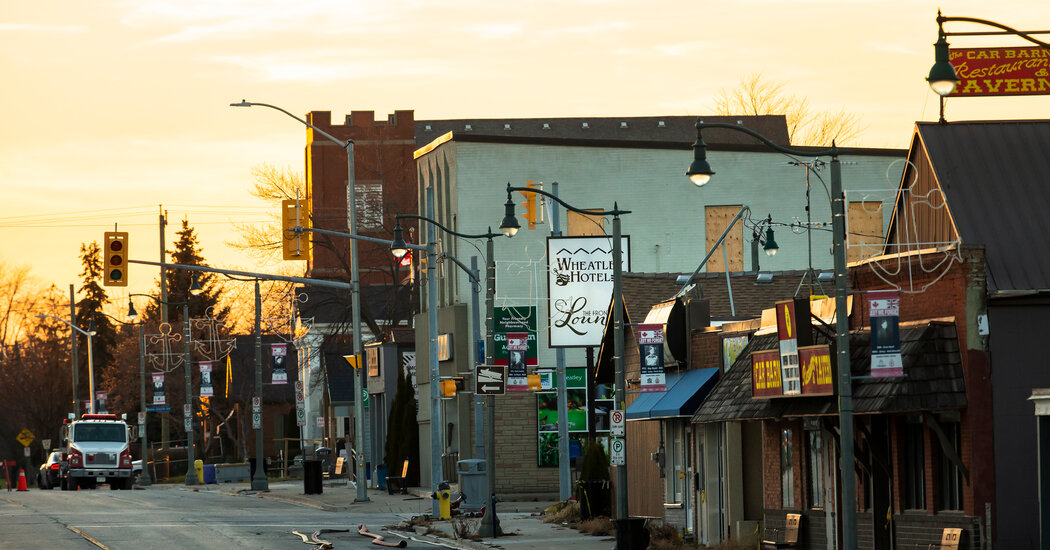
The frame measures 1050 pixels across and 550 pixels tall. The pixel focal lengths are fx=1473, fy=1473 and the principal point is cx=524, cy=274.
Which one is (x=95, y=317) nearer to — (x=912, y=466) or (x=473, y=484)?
(x=473, y=484)

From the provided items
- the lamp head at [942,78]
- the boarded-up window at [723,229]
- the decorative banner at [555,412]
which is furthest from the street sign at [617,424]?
the boarded-up window at [723,229]

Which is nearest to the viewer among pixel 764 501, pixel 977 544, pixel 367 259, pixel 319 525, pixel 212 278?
pixel 977 544

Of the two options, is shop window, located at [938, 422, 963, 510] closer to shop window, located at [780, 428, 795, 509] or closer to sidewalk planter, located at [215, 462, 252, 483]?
shop window, located at [780, 428, 795, 509]

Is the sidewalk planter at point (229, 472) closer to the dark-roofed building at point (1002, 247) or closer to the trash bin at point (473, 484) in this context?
the trash bin at point (473, 484)

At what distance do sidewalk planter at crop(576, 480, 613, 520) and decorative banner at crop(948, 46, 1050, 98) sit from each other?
11.8m

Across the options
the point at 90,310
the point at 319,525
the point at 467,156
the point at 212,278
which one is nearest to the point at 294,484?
the point at 467,156

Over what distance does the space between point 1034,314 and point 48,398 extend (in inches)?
3528

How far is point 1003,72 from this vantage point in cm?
2402

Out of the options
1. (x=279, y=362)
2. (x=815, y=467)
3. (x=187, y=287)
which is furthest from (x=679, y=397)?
(x=187, y=287)

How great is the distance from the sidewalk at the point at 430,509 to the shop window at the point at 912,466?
263 inches

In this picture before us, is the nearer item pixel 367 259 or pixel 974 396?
pixel 974 396

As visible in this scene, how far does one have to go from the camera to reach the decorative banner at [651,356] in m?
25.4

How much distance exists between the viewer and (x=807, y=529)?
2292 cm

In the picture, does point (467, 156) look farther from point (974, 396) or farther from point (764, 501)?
point (974, 396)
